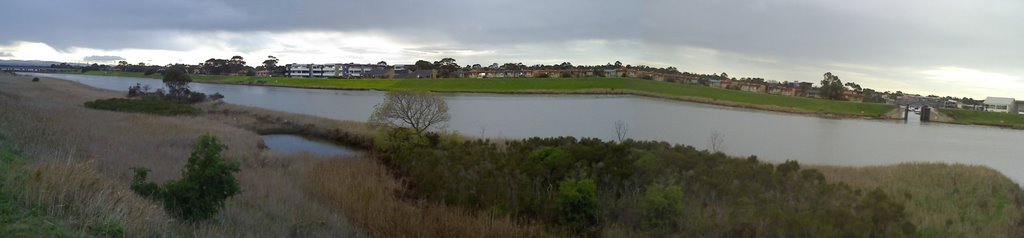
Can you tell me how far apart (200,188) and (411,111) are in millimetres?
15318

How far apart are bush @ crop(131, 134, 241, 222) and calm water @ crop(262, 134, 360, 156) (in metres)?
17.5

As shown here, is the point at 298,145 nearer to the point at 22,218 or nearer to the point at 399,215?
the point at 399,215

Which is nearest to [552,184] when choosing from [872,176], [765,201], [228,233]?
[765,201]

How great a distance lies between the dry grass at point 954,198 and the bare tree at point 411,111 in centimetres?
1329

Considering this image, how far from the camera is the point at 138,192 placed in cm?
616

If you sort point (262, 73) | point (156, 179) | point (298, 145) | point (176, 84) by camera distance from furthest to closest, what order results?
point (262, 73) → point (176, 84) → point (298, 145) → point (156, 179)

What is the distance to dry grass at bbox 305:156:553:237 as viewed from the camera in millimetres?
7203

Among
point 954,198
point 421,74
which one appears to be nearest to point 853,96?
point 954,198

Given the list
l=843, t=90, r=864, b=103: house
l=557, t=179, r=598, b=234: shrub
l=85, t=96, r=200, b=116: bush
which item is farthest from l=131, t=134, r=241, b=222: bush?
l=85, t=96, r=200, b=116: bush

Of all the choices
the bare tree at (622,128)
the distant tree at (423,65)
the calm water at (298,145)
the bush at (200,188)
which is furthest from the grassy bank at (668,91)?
the distant tree at (423,65)

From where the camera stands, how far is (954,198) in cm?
889

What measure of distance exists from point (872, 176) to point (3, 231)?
44.5 feet

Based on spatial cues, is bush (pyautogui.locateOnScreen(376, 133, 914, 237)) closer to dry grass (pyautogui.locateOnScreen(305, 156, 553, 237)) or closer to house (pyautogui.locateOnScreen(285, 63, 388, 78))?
dry grass (pyautogui.locateOnScreen(305, 156, 553, 237))

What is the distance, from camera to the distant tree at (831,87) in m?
19.5
